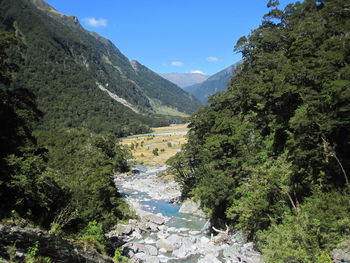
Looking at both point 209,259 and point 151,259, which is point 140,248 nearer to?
point 151,259

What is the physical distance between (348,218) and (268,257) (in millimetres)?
4681

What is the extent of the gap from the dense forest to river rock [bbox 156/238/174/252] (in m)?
5.38

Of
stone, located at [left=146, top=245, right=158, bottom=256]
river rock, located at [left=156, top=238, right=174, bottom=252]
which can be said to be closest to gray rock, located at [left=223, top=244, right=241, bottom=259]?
river rock, located at [left=156, top=238, right=174, bottom=252]

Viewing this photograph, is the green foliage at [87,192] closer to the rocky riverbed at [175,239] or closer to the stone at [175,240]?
the rocky riverbed at [175,239]

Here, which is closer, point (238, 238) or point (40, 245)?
point (40, 245)

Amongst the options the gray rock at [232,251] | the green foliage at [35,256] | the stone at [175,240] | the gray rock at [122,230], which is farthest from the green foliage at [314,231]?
the gray rock at [122,230]

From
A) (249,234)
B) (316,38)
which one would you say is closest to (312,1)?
(316,38)

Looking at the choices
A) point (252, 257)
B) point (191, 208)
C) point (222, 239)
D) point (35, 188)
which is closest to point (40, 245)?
point (35, 188)

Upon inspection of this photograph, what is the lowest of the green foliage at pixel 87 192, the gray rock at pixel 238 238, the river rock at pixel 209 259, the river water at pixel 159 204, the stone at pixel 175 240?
the river water at pixel 159 204

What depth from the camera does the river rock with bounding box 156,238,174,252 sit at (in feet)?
76.5

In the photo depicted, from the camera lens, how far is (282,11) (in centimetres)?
3541

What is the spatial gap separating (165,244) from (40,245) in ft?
53.7

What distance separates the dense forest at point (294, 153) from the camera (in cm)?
1523

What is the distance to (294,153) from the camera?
18844 millimetres
